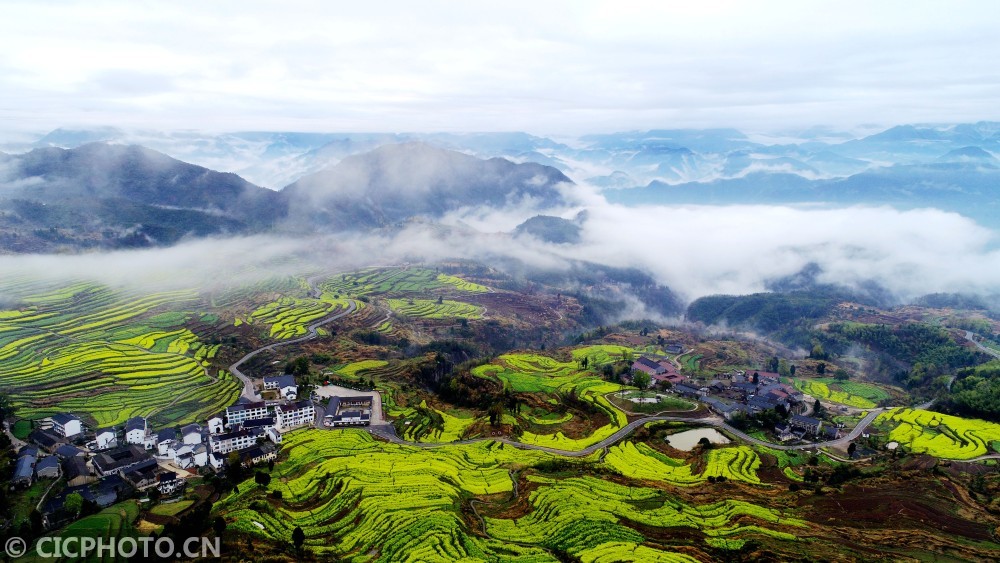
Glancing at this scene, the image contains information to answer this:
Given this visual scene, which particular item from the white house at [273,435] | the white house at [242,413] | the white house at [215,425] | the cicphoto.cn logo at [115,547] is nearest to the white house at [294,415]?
the white house at [242,413]

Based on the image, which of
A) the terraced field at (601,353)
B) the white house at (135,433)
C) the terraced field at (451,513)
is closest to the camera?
the terraced field at (451,513)

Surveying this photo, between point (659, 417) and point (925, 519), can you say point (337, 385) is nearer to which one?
point (659, 417)

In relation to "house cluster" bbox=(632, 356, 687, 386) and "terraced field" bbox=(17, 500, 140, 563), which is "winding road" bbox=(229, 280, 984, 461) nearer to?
"house cluster" bbox=(632, 356, 687, 386)

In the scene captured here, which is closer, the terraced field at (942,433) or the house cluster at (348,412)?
the terraced field at (942,433)

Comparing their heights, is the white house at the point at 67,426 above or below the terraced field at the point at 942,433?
above

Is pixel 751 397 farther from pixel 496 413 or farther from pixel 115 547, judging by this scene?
pixel 115 547

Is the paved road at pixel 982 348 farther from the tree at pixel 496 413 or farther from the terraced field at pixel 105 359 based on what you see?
the terraced field at pixel 105 359

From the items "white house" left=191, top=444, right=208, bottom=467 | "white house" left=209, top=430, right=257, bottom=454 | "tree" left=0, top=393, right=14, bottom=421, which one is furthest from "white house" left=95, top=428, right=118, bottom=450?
"tree" left=0, top=393, right=14, bottom=421
